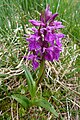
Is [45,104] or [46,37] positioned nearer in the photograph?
[46,37]

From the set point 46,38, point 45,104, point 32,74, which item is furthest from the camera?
point 32,74

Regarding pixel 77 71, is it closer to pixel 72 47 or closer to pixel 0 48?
pixel 72 47

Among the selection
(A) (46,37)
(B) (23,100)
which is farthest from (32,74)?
(A) (46,37)

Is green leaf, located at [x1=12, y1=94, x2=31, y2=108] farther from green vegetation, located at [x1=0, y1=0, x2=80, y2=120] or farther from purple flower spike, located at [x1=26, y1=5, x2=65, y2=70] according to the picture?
purple flower spike, located at [x1=26, y1=5, x2=65, y2=70]

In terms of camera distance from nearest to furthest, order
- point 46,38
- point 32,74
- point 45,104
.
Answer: point 46,38 → point 45,104 → point 32,74

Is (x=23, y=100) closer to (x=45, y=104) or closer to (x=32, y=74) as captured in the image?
(x=45, y=104)

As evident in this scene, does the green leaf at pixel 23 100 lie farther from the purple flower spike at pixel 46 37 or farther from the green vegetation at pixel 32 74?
the purple flower spike at pixel 46 37

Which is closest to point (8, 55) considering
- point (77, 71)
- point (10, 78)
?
point (10, 78)

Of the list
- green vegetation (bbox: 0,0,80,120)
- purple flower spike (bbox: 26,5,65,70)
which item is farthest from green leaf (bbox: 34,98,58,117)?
purple flower spike (bbox: 26,5,65,70)

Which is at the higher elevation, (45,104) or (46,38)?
(46,38)

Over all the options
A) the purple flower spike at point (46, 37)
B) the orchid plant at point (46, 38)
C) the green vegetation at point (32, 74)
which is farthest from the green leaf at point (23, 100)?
the purple flower spike at point (46, 37)
